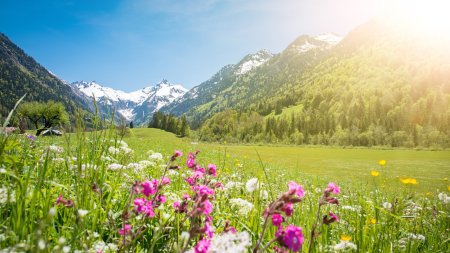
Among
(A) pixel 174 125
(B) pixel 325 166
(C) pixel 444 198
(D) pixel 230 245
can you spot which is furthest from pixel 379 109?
(D) pixel 230 245

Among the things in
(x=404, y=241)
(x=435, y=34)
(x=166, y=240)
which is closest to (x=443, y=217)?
(x=404, y=241)

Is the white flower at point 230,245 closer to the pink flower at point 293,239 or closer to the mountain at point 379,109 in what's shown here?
the pink flower at point 293,239

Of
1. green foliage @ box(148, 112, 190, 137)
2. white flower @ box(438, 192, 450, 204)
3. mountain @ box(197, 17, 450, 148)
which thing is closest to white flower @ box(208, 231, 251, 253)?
white flower @ box(438, 192, 450, 204)

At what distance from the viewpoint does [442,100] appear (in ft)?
360

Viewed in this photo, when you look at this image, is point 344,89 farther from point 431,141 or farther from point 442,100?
point 431,141

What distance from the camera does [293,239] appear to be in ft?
4.55

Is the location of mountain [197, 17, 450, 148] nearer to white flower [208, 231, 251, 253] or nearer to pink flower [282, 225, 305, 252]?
pink flower [282, 225, 305, 252]

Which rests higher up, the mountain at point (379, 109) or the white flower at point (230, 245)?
the mountain at point (379, 109)

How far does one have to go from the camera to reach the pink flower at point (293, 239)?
138 cm

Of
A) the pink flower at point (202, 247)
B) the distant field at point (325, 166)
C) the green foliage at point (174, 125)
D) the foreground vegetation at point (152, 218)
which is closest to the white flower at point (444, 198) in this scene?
the foreground vegetation at point (152, 218)

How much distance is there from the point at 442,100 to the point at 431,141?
30435 mm

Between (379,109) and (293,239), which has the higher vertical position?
(379,109)

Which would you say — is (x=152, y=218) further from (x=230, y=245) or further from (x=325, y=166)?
(x=325, y=166)

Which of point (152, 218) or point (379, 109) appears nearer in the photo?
point (152, 218)
